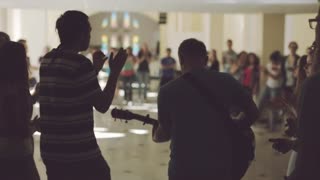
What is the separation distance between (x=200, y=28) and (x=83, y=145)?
61.2ft

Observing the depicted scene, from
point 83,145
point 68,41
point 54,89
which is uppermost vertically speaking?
point 68,41

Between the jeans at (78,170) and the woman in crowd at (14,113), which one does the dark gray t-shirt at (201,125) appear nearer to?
the jeans at (78,170)

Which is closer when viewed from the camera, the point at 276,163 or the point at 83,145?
the point at 83,145

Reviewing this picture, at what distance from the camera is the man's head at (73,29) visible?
8.64ft

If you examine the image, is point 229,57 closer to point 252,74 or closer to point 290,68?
point 252,74

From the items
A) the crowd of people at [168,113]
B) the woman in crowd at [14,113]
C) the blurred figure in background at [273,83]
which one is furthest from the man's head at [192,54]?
the blurred figure in background at [273,83]

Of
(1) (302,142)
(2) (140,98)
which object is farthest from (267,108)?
(1) (302,142)

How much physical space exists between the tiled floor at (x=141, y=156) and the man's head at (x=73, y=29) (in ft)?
12.9

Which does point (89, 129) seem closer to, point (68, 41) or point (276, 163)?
point (68, 41)

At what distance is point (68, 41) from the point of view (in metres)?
2.66

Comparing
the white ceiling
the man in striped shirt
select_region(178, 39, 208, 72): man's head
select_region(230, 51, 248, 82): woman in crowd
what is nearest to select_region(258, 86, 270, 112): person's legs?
select_region(230, 51, 248, 82): woman in crowd

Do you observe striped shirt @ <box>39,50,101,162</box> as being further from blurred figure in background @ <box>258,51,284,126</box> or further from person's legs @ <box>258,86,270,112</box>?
person's legs @ <box>258,86,270,112</box>

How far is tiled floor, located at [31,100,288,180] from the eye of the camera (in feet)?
22.2

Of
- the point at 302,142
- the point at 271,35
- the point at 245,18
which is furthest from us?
the point at 245,18
